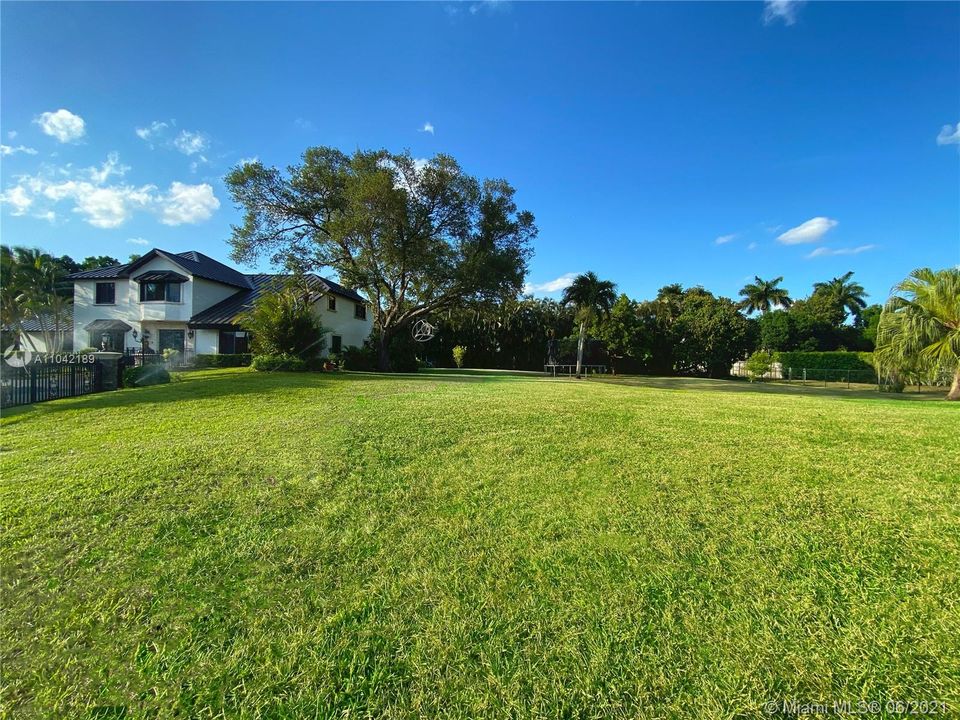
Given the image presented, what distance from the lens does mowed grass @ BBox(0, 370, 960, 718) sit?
1696 millimetres

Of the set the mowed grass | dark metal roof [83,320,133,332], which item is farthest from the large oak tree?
the mowed grass

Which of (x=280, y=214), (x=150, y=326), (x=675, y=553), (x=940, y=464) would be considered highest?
(x=280, y=214)

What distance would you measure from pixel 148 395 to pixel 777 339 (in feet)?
153

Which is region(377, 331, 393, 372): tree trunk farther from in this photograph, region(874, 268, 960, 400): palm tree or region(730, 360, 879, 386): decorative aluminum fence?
region(730, 360, 879, 386): decorative aluminum fence

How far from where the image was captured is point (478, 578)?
7.61ft

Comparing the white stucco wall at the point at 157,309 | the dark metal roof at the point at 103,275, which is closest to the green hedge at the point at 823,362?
the white stucco wall at the point at 157,309

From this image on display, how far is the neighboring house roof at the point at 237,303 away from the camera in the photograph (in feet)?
68.2

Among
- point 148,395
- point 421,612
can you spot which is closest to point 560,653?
point 421,612

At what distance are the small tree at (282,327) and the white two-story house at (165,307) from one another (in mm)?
6272

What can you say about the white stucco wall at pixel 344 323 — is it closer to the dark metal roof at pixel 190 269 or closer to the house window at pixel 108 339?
the dark metal roof at pixel 190 269

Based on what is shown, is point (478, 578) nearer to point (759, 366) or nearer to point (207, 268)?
point (207, 268)

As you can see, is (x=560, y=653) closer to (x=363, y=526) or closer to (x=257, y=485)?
(x=363, y=526)

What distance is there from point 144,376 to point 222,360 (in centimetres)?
866

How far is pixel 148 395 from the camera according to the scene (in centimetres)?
809
